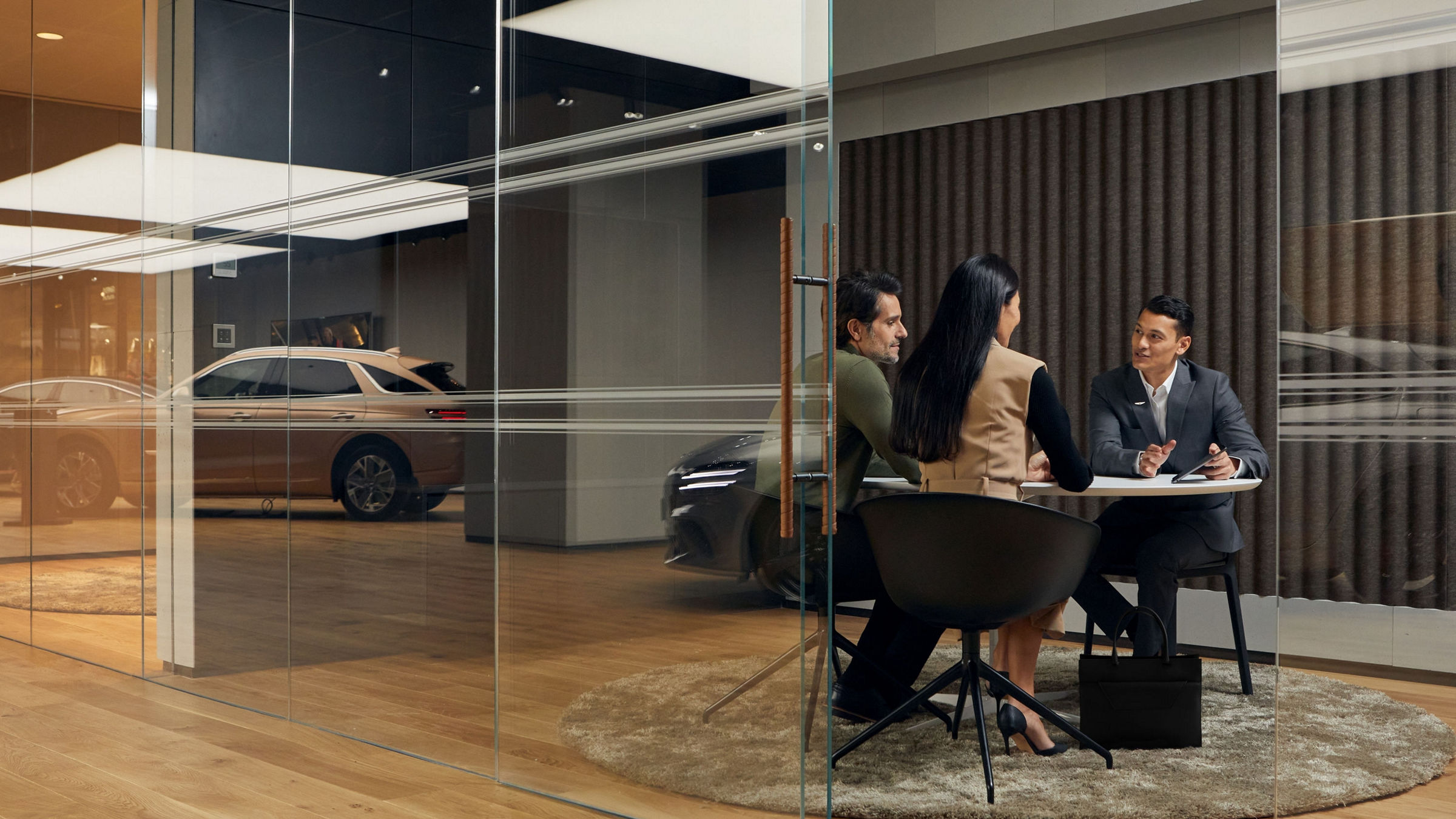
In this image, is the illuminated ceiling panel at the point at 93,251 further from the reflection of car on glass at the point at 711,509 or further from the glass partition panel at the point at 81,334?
the reflection of car on glass at the point at 711,509

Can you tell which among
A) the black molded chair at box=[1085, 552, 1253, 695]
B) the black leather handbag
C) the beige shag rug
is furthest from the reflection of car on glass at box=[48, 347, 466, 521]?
the black molded chair at box=[1085, 552, 1253, 695]

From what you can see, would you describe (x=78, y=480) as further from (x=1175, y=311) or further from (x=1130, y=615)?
(x=1175, y=311)

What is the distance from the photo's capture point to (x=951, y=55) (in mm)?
5766

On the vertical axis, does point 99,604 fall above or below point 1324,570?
below

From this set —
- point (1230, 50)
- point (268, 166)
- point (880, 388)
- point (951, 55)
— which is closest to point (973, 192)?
point (951, 55)

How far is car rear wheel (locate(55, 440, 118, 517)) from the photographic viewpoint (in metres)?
5.28

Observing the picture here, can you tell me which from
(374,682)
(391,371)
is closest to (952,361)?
(391,371)

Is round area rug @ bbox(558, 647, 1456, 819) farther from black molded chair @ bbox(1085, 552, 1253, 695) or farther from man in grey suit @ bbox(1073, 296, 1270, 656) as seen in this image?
man in grey suit @ bbox(1073, 296, 1270, 656)

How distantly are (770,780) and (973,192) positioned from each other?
13.3 ft

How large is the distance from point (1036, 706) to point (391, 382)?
2277 mm

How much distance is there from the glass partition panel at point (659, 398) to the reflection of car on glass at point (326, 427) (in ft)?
2.22

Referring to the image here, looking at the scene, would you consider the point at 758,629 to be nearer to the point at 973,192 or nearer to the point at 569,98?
the point at 569,98

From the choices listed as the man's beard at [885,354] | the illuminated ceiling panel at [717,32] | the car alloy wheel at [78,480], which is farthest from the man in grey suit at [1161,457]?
the car alloy wheel at [78,480]

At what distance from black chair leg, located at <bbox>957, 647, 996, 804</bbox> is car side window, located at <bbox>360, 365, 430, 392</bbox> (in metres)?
1.93
